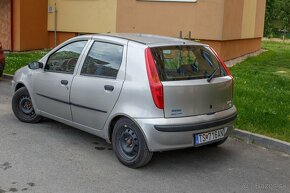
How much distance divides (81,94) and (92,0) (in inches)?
422

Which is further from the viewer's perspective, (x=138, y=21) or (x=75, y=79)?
(x=138, y=21)

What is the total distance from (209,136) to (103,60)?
5.35 ft

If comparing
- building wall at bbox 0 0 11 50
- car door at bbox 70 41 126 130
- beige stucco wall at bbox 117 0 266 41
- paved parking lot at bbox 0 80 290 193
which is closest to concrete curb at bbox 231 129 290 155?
paved parking lot at bbox 0 80 290 193

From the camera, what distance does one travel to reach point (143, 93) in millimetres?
5004

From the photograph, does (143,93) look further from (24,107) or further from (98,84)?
(24,107)

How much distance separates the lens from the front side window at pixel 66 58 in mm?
6047

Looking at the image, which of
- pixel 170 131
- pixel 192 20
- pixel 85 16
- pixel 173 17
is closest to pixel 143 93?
pixel 170 131

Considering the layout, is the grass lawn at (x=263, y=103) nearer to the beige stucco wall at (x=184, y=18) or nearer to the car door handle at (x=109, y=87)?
the beige stucco wall at (x=184, y=18)

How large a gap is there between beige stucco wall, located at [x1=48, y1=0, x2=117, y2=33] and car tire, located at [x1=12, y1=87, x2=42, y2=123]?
Answer: 8.64m

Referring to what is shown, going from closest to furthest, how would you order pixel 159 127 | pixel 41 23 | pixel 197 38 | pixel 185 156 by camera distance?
pixel 159 127 → pixel 185 156 → pixel 197 38 → pixel 41 23

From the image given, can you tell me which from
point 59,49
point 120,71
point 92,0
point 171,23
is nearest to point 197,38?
point 171,23

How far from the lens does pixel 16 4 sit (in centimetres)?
1585

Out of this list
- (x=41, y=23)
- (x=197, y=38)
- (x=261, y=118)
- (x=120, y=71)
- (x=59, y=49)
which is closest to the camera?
(x=120, y=71)

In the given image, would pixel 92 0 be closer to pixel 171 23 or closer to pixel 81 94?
pixel 171 23
